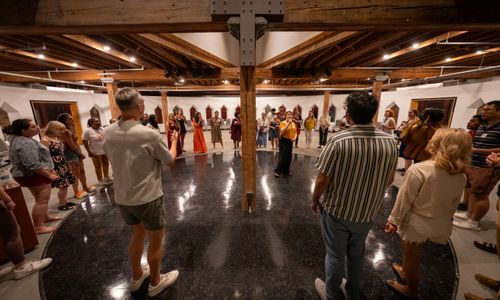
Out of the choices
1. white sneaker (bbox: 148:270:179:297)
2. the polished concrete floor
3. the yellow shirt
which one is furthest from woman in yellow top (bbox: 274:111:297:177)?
white sneaker (bbox: 148:270:179:297)

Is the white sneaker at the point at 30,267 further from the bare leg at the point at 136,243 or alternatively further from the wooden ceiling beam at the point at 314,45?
the wooden ceiling beam at the point at 314,45

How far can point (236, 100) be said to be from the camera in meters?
12.8

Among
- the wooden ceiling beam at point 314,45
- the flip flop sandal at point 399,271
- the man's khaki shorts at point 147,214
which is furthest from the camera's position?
the wooden ceiling beam at point 314,45

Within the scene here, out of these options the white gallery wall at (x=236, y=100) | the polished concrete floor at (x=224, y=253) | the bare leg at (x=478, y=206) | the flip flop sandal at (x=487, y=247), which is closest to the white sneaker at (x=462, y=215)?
the bare leg at (x=478, y=206)

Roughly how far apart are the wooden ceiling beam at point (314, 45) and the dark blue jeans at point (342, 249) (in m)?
2.74

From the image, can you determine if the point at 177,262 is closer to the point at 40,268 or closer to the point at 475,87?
the point at 40,268

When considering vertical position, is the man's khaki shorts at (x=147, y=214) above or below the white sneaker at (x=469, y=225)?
above

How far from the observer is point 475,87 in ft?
18.9

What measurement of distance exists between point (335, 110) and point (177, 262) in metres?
13.4

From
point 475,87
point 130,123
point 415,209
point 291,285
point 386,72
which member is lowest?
point 291,285

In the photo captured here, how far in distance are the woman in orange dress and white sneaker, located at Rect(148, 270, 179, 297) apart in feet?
15.4

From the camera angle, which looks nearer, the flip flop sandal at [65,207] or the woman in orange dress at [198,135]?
the flip flop sandal at [65,207]

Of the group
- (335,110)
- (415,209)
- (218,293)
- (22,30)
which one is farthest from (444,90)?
(22,30)

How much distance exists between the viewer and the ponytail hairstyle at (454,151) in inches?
42.8
